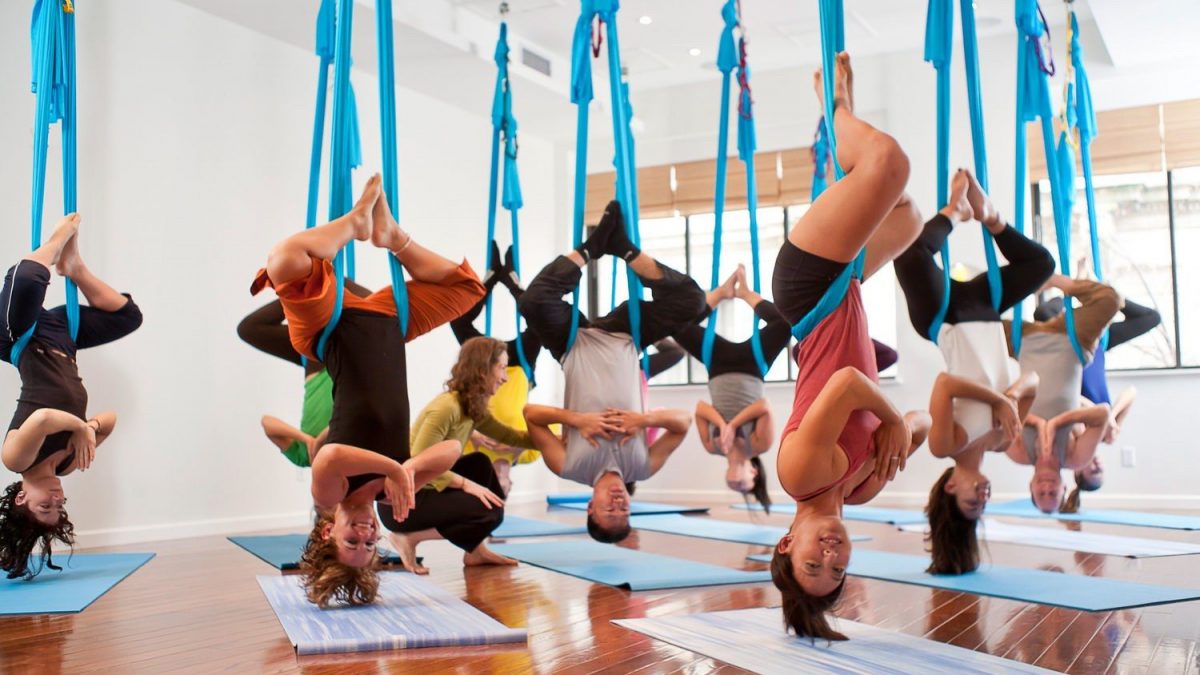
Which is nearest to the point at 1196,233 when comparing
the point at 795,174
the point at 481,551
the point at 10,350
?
the point at 795,174

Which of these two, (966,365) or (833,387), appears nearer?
(833,387)

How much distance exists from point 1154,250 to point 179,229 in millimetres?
7307

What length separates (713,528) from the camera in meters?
6.58

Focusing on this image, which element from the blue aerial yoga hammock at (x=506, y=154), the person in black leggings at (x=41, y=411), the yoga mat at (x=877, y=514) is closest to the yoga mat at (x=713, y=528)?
the yoga mat at (x=877, y=514)

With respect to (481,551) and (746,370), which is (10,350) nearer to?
(481,551)

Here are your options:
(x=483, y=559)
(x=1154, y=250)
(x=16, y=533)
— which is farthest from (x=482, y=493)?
(x=1154, y=250)

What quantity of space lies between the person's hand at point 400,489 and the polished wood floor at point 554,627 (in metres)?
0.49

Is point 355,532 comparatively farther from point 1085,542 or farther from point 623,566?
point 1085,542

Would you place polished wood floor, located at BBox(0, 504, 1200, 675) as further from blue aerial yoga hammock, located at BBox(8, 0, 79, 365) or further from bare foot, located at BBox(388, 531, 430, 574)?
blue aerial yoga hammock, located at BBox(8, 0, 79, 365)

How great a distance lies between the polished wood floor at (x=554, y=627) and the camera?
9.66 feet

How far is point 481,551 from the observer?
491 centimetres

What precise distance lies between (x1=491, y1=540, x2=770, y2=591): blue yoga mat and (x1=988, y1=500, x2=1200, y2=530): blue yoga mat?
3124mm

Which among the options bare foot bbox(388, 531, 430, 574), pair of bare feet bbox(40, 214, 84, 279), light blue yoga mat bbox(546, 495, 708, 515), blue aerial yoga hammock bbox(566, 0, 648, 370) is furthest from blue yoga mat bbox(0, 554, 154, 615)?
light blue yoga mat bbox(546, 495, 708, 515)

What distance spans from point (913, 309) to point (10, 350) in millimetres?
3840
